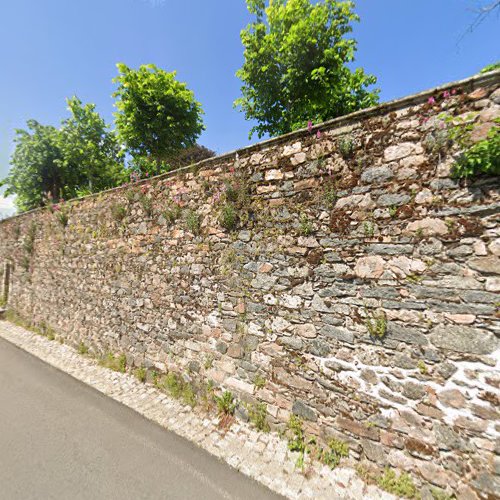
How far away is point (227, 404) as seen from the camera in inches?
154

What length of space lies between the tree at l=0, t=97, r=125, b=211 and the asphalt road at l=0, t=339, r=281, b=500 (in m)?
10.0

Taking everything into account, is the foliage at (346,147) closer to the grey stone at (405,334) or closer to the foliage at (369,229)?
the foliage at (369,229)

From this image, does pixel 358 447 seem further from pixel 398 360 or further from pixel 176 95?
pixel 176 95

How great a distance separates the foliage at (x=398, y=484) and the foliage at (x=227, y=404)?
6.73 feet

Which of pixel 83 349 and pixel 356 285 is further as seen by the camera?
pixel 83 349

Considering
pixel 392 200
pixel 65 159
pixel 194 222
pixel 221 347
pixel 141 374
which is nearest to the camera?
pixel 392 200

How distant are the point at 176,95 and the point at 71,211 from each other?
6798mm

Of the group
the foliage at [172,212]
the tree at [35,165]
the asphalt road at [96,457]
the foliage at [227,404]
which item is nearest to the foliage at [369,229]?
the asphalt road at [96,457]

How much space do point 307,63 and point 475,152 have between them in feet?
24.6

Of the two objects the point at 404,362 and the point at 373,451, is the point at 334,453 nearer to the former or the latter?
the point at 373,451

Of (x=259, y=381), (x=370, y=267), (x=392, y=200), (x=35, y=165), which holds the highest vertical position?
(x=35, y=165)

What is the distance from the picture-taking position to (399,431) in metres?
2.68

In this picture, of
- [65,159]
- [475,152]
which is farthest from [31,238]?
[475,152]

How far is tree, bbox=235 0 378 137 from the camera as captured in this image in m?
7.66
